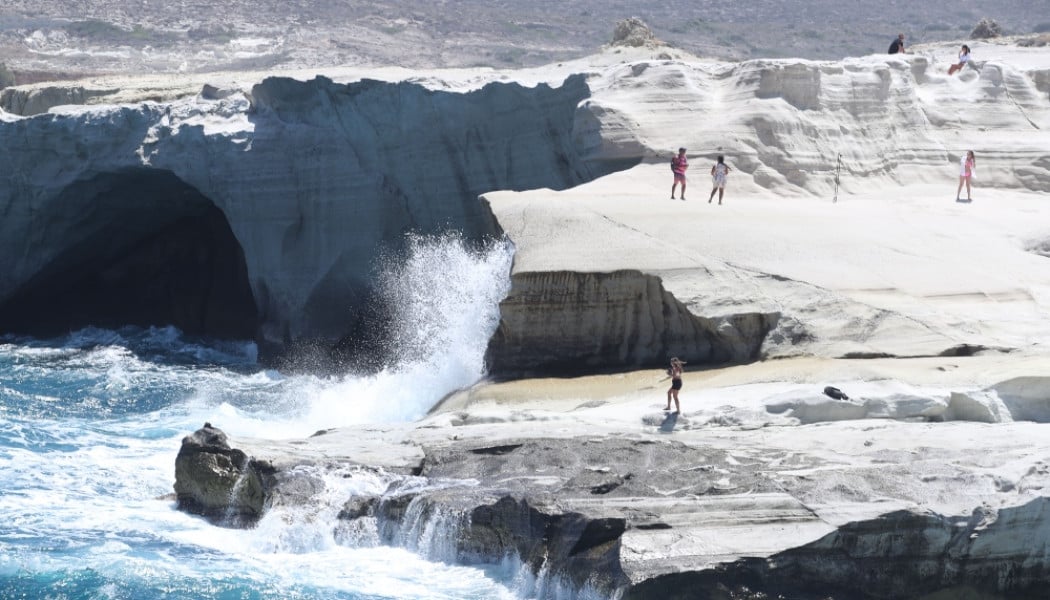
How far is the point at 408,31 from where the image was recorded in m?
53.7

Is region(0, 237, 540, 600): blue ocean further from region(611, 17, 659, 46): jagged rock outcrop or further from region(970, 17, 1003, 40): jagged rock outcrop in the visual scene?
region(970, 17, 1003, 40): jagged rock outcrop

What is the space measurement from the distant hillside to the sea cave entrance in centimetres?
1510

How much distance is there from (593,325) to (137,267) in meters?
13.4

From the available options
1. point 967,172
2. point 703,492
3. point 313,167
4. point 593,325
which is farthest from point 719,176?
point 703,492

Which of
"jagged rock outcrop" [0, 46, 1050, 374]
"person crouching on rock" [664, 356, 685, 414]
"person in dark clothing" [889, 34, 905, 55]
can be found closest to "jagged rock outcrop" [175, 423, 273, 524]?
"person crouching on rock" [664, 356, 685, 414]

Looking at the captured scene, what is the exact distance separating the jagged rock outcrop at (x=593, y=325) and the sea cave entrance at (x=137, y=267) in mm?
9875

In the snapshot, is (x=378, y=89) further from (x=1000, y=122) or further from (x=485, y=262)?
(x=1000, y=122)

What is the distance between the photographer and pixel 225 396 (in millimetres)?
23719

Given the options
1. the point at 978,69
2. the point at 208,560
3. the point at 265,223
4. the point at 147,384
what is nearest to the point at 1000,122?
the point at 978,69

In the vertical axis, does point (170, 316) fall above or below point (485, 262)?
below

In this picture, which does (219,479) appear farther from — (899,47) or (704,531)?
(899,47)

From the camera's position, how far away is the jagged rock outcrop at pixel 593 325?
1911cm

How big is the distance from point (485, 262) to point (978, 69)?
31.0 feet

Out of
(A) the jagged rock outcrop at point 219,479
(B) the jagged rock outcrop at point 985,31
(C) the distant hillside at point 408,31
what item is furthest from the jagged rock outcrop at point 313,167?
(C) the distant hillside at point 408,31
